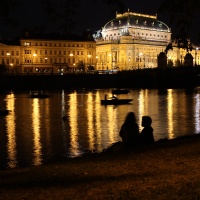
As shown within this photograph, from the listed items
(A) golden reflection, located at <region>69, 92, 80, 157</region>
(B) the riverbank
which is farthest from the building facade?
(A) golden reflection, located at <region>69, 92, 80, 157</region>

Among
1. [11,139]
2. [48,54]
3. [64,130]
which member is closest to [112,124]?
[64,130]

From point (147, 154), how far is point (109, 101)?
46.2 metres

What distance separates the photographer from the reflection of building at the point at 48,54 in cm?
13288

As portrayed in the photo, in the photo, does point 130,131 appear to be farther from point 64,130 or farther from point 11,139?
point 64,130

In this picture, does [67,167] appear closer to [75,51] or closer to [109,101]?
[109,101]

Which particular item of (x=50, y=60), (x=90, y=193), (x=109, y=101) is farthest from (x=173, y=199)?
(x=50, y=60)

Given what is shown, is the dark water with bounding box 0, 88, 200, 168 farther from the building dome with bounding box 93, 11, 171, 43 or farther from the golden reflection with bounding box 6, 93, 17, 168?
the building dome with bounding box 93, 11, 171, 43

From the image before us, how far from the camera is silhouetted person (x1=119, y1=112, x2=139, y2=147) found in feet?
50.8

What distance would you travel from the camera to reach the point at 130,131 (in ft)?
51.5

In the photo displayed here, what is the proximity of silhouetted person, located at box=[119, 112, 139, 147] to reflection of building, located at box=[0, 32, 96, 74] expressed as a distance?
117720 millimetres

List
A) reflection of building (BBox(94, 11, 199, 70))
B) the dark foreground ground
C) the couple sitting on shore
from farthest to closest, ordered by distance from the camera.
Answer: reflection of building (BBox(94, 11, 199, 70))
the couple sitting on shore
the dark foreground ground

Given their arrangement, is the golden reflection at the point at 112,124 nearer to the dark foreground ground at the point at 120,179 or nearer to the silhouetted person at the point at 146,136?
the silhouetted person at the point at 146,136

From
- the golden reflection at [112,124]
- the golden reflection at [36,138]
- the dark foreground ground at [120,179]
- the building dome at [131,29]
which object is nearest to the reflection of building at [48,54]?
the building dome at [131,29]

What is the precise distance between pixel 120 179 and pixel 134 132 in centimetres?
531
